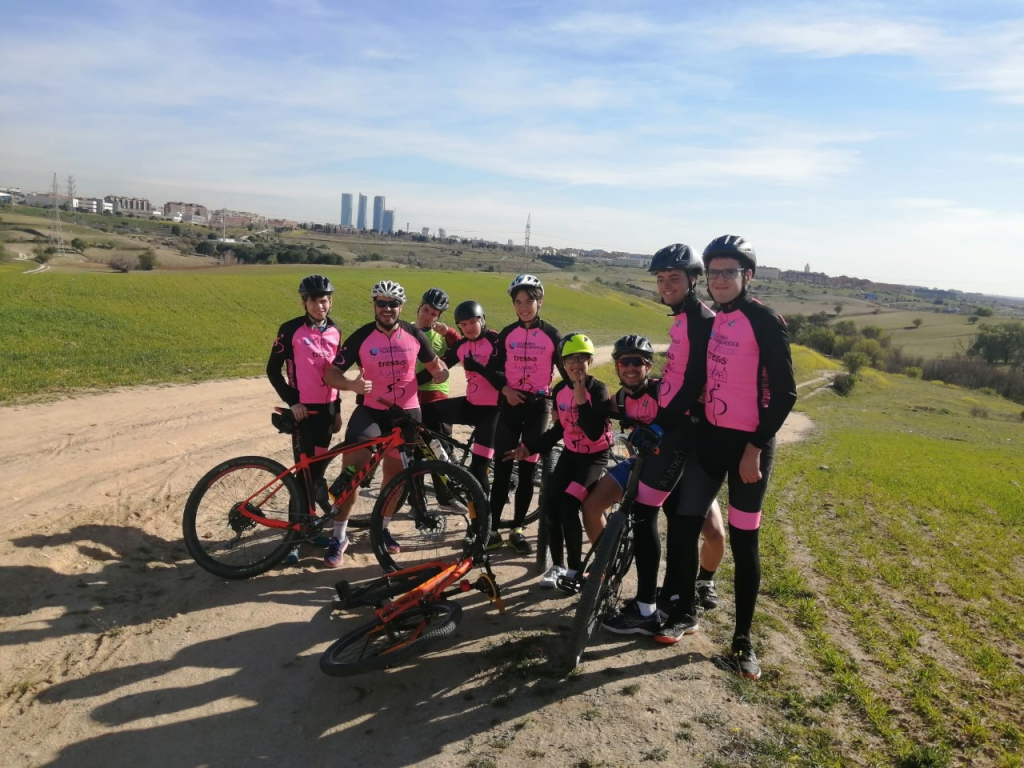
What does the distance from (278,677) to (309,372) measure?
2775 mm

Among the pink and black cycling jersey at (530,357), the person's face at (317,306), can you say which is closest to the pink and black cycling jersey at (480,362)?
the pink and black cycling jersey at (530,357)

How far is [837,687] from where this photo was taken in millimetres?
4188

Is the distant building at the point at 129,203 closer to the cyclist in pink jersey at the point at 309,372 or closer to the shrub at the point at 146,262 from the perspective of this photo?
the shrub at the point at 146,262

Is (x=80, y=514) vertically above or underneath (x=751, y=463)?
underneath

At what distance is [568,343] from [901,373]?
7012 cm

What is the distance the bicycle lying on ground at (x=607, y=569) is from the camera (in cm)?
410

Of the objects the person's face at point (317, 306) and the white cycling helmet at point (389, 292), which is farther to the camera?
the person's face at point (317, 306)

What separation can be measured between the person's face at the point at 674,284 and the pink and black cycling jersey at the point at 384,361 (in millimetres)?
2566

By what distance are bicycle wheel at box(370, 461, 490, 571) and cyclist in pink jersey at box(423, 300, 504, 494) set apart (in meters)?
0.55

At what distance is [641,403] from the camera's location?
5.15 m

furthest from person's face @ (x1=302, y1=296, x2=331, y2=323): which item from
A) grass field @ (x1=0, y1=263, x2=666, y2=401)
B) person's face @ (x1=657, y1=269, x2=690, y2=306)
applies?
grass field @ (x1=0, y1=263, x2=666, y2=401)

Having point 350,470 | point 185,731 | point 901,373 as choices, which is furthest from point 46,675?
point 901,373

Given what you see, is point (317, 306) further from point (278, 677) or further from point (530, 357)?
point (278, 677)

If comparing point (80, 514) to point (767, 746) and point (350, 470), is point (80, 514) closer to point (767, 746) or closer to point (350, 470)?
point (350, 470)
